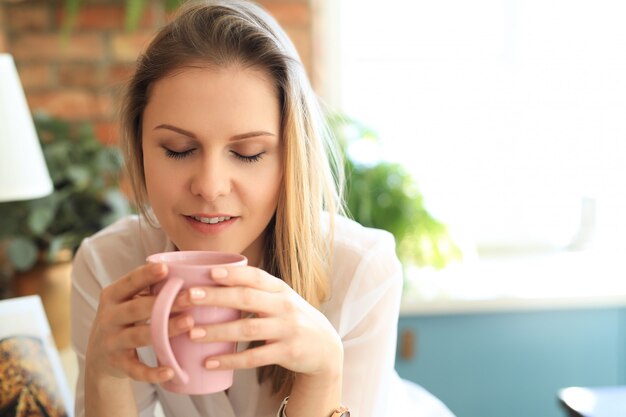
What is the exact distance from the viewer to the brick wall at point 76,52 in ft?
8.21

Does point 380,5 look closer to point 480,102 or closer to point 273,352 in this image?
point 480,102

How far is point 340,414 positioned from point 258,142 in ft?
1.32

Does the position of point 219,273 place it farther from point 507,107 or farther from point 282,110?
point 507,107

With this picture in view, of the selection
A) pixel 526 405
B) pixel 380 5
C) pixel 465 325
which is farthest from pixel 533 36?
pixel 526 405

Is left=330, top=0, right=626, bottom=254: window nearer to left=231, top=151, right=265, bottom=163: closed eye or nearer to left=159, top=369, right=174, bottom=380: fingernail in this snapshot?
left=231, top=151, right=265, bottom=163: closed eye

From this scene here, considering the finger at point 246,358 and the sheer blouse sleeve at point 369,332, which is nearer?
the finger at point 246,358

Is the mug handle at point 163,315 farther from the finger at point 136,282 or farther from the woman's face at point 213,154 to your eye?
the woman's face at point 213,154

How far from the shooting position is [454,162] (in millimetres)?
2908

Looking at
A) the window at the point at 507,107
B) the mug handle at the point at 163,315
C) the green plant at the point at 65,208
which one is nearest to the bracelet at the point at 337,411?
the mug handle at the point at 163,315

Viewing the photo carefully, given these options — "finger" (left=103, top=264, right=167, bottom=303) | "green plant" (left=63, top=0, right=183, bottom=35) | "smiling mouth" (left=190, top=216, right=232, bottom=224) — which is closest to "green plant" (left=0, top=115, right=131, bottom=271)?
"green plant" (left=63, top=0, right=183, bottom=35)

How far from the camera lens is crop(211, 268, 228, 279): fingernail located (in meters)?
0.74

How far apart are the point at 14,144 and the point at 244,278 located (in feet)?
3.52

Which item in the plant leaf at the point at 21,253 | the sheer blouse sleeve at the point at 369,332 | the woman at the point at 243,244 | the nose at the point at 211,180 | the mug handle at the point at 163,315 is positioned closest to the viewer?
the mug handle at the point at 163,315

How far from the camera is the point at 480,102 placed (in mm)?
2920
